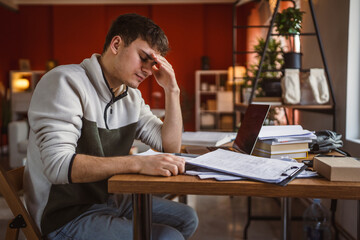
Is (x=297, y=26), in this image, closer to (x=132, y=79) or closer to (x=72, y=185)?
(x=132, y=79)

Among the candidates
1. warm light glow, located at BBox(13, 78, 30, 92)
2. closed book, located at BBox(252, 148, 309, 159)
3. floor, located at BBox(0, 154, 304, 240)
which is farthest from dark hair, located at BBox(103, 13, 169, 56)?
warm light glow, located at BBox(13, 78, 30, 92)

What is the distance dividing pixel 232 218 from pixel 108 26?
561 centimetres

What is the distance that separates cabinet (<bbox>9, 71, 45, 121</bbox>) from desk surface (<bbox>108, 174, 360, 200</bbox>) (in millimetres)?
6147

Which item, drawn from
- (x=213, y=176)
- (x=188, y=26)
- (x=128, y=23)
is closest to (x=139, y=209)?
(x=213, y=176)

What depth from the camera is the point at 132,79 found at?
125 cm

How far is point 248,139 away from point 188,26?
6287 millimetres

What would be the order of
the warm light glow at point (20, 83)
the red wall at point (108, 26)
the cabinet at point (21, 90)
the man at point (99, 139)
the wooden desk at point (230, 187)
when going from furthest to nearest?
the red wall at point (108, 26) → the warm light glow at point (20, 83) → the cabinet at point (21, 90) → the man at point (99, 139) → the wooden desk at point (230, 187)

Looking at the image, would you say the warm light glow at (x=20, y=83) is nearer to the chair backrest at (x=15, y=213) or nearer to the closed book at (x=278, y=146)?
the chair backrest at (x=15, y=213)

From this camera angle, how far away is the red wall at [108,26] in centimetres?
716

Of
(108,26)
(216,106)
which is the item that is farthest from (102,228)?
(108,26)

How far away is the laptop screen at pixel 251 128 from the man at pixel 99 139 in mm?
264

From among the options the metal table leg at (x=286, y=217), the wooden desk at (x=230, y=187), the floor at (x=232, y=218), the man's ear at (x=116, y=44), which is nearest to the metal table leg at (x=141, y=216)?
the wooden desk at (x=230, y=187)

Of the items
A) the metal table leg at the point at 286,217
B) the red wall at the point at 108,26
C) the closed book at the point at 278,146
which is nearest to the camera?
the closed book at the point at 278,146

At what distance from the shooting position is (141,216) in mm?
Answer: 920
